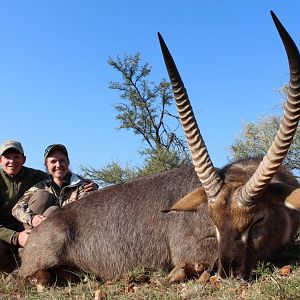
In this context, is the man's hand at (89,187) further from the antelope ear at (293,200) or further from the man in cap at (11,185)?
the antelope ear at (293,200)

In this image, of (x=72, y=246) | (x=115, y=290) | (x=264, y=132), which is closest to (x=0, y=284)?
(x=72, y=246)

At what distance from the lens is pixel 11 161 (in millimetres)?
7652

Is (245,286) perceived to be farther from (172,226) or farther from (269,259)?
(172,226)

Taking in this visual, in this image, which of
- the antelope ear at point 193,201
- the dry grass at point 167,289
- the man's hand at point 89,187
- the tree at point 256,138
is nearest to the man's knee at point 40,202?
the man's hand at point 89,187

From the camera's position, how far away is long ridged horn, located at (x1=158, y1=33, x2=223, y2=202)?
4.90 meters

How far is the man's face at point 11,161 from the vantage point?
7645mm

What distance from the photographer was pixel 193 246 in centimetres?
558

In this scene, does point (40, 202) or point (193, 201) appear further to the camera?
point (40, 202)

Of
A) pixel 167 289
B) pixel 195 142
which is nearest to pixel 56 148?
pixel 195 142

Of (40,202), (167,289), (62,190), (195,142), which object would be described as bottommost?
(167,289)

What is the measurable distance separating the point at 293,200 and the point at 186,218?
137cm

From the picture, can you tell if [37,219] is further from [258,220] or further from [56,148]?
[258,220]

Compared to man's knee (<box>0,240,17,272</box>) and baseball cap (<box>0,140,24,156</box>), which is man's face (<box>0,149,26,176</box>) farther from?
man's knee (<box>0,240,17,272</box>)

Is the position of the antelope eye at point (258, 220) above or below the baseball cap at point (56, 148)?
below
